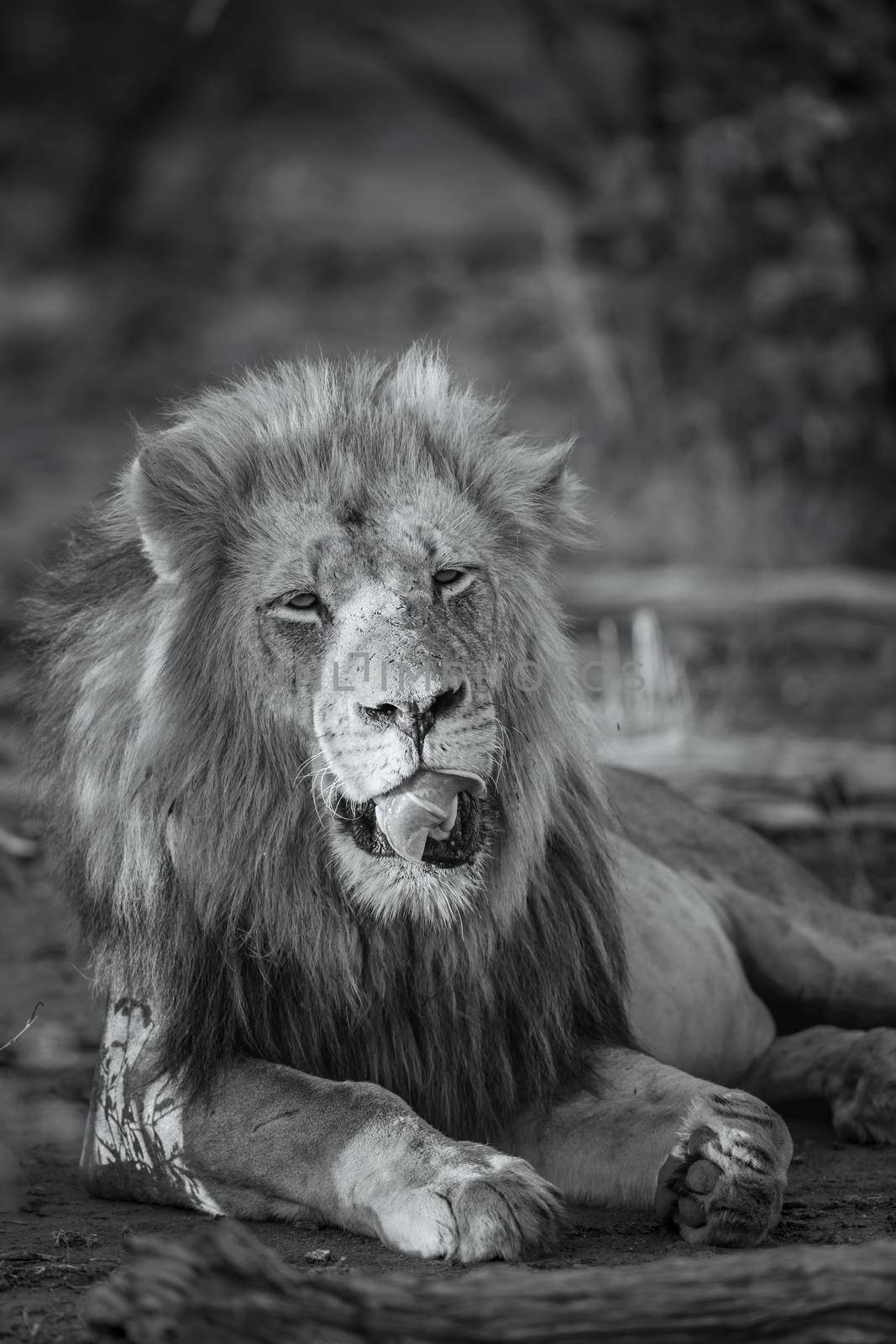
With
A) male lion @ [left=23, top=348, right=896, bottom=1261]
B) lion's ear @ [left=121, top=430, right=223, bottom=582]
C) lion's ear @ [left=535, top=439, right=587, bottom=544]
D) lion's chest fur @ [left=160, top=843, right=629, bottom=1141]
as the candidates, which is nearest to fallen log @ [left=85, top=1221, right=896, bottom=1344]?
male lion @ [left=23, top=348, right=896, bottom=1261]

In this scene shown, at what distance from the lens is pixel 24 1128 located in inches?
162

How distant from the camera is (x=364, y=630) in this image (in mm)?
3275

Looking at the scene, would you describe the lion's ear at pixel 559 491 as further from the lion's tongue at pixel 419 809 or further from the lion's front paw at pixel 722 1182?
the lion's front paw at pixel 722 1182

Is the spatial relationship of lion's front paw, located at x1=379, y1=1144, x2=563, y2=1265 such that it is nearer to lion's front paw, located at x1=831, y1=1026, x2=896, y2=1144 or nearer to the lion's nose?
the lion's nose

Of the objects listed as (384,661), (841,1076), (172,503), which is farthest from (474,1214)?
(841,1076)

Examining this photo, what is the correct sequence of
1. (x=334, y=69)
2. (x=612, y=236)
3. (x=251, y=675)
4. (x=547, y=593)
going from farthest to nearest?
1. (x=334, y=69)
2. (x=612, y=236)
3. (x=547, y=593)
4. (x=251, y=675)

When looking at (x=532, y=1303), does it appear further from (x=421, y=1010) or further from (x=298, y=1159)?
(x=421, y=1010)

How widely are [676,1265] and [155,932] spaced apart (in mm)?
1586

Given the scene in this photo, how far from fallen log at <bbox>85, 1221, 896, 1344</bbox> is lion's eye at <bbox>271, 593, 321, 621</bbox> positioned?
1377mm

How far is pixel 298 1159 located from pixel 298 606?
37.1 inches

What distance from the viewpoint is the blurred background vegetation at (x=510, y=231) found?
8.70 metres

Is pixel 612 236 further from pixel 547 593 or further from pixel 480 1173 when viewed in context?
pixel 480 1173

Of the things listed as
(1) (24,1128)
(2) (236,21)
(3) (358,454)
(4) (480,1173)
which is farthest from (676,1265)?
(2) (236,21)

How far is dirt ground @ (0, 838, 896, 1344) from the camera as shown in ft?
9.60
